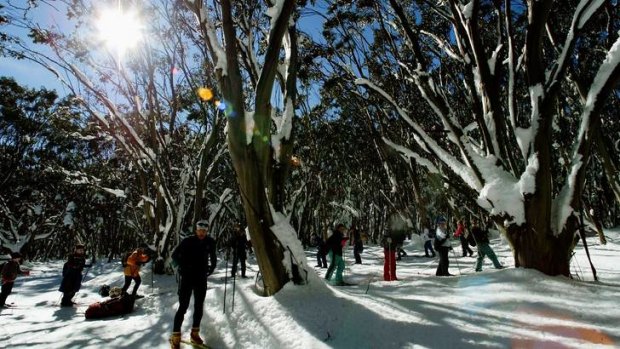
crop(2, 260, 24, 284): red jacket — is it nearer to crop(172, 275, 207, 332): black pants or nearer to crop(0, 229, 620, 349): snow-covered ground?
crop(0, 229, 620, 349): snow-covered ground

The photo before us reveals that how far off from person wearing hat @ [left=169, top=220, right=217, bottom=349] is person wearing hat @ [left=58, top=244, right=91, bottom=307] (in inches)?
257

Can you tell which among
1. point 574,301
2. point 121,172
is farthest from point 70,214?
point 574,301

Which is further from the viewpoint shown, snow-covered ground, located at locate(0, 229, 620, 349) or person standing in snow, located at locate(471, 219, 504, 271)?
person standing in snow, located at locate(471, 219, 504, 271)

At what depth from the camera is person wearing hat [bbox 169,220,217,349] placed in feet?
16.8

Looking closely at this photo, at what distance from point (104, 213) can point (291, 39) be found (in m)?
26.2

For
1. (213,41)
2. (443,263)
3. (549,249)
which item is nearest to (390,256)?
(443,263)

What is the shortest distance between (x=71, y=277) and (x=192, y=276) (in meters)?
6.88

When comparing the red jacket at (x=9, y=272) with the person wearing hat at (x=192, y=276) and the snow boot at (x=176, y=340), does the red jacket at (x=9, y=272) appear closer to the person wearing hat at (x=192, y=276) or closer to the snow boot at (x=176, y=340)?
the person wearing hat at (x=192, y=276)

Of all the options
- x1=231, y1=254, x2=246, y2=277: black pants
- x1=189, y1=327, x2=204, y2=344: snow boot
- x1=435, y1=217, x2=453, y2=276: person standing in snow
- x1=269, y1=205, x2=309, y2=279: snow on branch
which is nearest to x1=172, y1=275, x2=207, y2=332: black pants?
x1=189, y1=327, x2=204, y2=344: snow boot

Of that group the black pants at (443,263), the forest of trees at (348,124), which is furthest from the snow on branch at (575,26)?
the black pants at (443,263)

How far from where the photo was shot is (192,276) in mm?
5363

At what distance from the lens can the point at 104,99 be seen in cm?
1189

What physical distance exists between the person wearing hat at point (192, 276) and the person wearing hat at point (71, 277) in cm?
653

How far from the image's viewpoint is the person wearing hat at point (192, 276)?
5.12 m
